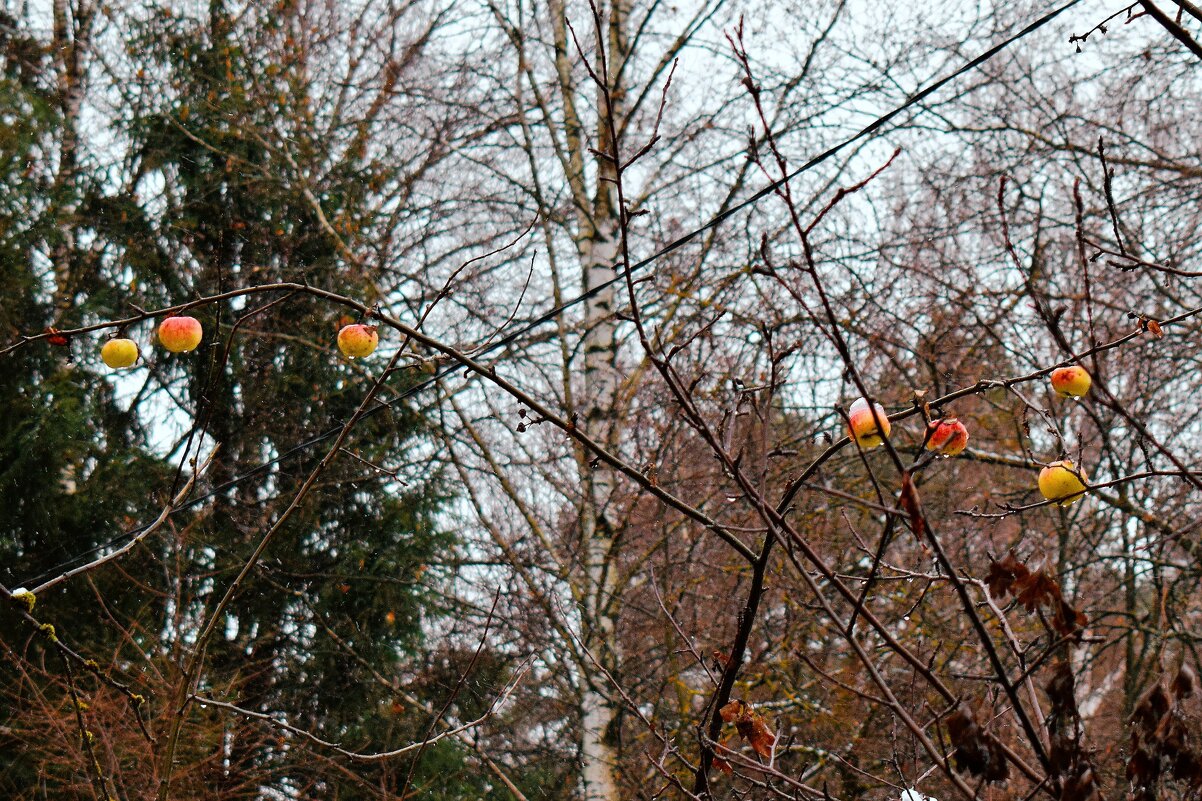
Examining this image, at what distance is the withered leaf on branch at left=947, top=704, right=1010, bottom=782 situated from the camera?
1.23 m

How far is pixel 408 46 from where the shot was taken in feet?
27.2

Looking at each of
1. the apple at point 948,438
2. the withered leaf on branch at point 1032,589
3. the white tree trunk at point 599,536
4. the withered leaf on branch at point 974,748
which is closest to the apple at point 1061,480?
the apple at point 948,438

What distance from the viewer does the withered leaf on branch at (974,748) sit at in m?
1.23

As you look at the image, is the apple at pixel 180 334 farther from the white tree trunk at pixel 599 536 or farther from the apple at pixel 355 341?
the white tree trunk at pixel 599 536

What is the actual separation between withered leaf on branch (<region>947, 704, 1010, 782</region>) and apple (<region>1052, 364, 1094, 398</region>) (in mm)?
962

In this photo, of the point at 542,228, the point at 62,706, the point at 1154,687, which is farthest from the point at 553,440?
the point at 1154,687

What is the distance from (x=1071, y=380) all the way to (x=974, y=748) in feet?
3.42

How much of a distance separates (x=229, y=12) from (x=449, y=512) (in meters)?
4.80

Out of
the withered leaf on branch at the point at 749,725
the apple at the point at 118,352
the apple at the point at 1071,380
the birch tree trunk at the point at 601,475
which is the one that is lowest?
the withered leaf on branch at the point at 749,725

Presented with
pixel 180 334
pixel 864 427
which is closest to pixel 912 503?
pixel 864 427

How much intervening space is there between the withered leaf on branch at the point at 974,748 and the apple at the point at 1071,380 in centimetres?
96

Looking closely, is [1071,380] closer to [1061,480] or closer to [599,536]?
[1061,480]

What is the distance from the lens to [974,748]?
1232 millimetres

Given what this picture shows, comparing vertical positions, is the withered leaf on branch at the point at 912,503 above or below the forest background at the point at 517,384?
below
